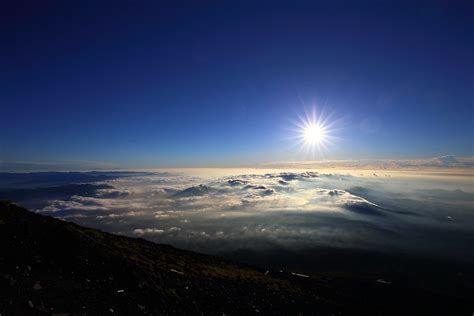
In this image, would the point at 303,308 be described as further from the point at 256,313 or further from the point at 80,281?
the point at 80,281

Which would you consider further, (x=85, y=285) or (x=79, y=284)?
(x=85, y=285)

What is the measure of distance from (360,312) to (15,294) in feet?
230

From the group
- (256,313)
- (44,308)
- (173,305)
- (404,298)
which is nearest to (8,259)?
(44,308)

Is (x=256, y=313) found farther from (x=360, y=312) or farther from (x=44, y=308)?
(x=360, y=312)

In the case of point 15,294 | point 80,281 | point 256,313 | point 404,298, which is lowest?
point 404,298

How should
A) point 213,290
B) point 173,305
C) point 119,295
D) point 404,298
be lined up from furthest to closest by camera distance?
point 404,298 → point 213,290 → point 173,305 → point 119,295

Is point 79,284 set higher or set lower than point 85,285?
higher

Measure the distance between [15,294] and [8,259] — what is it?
636 cm

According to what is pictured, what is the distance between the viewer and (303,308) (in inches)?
1747

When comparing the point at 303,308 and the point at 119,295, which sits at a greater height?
the point at 119,295

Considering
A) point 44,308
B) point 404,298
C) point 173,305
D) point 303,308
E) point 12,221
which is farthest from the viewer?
point 404,298

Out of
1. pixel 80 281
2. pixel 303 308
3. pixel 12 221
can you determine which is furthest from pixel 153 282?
pixel 303 308

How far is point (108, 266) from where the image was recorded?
87.6ft

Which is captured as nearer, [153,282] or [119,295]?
[119,295]
